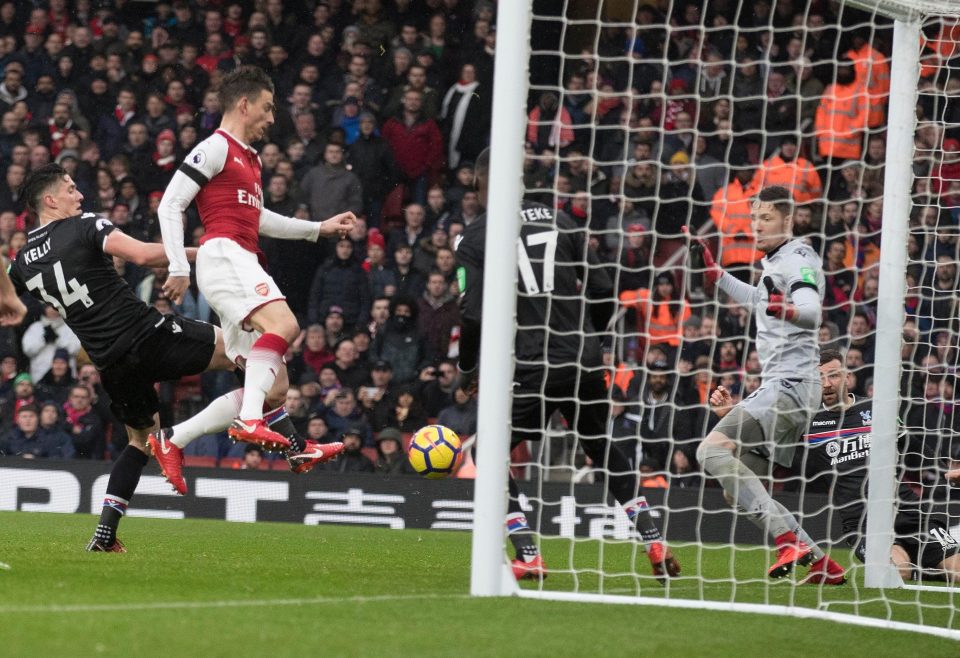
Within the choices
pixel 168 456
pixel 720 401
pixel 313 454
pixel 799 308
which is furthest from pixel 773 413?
pixel 168 456

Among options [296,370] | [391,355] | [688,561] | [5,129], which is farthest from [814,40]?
[5,129]

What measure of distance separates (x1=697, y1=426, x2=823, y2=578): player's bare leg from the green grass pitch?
195 millimetres

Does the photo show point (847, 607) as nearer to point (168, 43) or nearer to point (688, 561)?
point (688, 561)

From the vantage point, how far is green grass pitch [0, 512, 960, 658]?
4.05m

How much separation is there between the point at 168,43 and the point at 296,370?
4.50m

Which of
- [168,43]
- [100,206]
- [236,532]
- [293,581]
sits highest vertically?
[168,43]

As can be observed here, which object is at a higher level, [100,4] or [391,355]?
[100,4]

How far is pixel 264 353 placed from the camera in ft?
22.3

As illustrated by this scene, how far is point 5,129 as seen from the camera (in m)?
15.0

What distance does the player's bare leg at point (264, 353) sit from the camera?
6.70 meters

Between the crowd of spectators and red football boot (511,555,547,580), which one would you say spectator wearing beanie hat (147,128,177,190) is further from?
red football boot (511,555,547,580)

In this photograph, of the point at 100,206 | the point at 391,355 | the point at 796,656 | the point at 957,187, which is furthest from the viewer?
the point at 100,206

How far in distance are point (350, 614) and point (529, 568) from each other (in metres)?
1.50

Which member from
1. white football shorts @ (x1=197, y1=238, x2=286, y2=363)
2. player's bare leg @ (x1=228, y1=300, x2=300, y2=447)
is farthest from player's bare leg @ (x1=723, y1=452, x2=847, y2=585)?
white football shorts @ (x1=197, y1=238, x2=286, y2=363)
